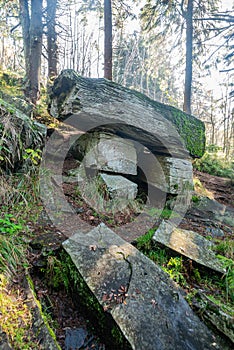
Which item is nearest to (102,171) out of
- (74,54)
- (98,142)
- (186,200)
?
(98,142)

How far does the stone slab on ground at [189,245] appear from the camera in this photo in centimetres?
278

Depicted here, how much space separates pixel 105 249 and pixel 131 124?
2.67 m

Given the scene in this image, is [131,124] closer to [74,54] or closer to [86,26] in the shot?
[74,54]

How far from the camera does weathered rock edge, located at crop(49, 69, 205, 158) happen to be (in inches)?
157

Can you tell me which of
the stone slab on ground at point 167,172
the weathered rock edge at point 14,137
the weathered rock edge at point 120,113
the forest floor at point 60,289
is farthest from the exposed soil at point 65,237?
the weathered rock edge at point 120,113

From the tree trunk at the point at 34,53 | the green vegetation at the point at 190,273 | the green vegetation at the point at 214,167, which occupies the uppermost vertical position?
the tree trunk at the point at 34,53

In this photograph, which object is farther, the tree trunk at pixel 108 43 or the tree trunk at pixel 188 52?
the tree trunk at pixel 188 52

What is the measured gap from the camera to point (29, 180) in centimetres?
353

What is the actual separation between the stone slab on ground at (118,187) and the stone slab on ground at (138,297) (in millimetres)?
1536

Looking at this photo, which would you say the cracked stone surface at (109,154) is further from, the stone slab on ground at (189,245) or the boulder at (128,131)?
the stone slab on ground at (189,245)

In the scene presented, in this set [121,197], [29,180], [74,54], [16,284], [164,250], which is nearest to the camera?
[16,284]

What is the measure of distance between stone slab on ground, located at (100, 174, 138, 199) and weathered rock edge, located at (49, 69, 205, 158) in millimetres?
1048

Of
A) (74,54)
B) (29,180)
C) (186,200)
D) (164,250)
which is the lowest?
(164,250)

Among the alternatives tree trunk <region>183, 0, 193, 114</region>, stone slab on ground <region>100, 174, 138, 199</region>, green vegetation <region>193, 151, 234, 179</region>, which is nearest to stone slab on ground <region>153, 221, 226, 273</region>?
stone slab on ground <region>100, 174, 138, 199</region>
